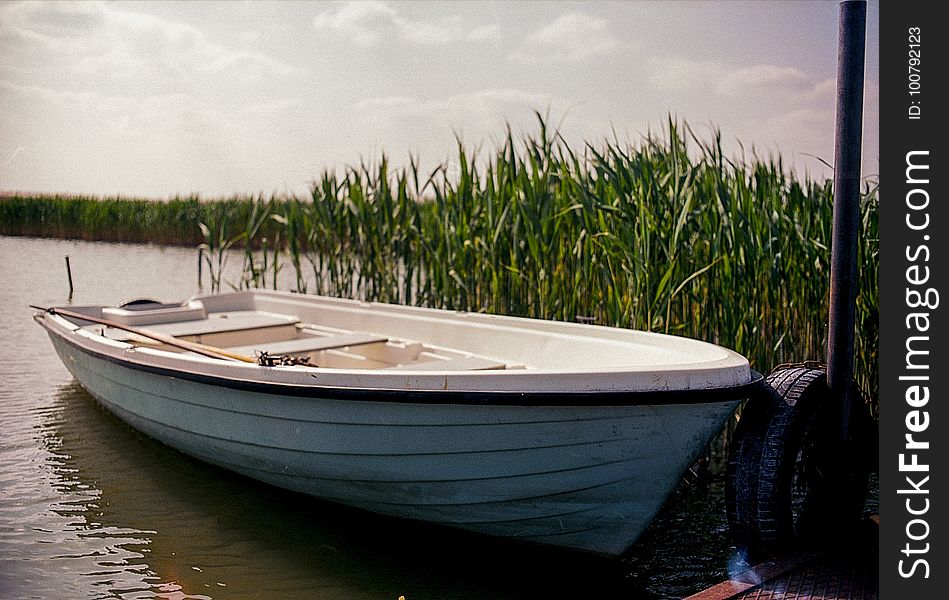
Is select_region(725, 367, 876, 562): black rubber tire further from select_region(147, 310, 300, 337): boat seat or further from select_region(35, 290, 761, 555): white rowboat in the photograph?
select_region(147, 310, 300, 337): boat seat

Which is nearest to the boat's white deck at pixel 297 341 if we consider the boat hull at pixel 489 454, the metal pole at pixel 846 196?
the boat hull at pixel 489 454

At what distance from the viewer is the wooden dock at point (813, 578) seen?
219 centimetres

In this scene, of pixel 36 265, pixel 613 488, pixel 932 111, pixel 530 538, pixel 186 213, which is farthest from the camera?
pixel 186 213

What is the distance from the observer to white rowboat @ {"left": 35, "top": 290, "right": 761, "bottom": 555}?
97.0 inches

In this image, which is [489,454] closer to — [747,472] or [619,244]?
[747,472]

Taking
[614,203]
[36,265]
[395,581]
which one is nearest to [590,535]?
[395,581]

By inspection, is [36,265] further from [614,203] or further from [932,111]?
[932,111]

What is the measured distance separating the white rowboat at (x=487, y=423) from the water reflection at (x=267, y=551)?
0.13 metres

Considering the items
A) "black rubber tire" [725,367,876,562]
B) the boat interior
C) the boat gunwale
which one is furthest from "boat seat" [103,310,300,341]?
"black rubber tire" [725,367,876,562]

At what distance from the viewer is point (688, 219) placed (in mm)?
3867

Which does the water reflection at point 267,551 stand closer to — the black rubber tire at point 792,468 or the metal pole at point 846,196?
the black rubber tire at point 792,468

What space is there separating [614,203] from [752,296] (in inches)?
29.9

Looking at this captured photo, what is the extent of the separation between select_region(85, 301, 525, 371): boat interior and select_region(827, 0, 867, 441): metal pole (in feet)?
3.98

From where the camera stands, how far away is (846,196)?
2.76m
